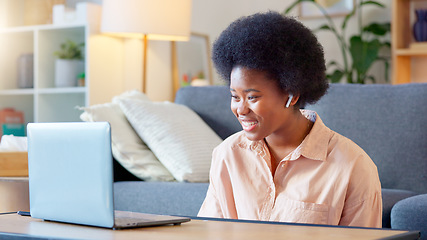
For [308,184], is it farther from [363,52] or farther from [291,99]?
[363,52]

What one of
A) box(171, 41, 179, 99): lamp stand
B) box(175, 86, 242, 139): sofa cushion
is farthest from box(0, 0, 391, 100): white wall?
box(175, 86, 242, 139): sofa cushion

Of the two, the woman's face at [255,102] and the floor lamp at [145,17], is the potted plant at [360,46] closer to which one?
the floor lamp at [145,17]

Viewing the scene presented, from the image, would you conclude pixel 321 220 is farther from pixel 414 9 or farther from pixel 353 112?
pixel 414 9

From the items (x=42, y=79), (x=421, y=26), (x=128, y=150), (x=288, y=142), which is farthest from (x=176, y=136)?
(x=421, y=26)

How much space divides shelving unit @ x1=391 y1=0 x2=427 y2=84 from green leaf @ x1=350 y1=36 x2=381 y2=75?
13 centimetres

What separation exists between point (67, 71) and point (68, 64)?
5 cm

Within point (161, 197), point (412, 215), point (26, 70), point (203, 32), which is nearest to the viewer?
point (412, 215)

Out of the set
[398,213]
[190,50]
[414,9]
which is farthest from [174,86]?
[398,213]

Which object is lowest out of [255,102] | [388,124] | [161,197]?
[161,197]

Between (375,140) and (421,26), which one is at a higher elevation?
(421,26)

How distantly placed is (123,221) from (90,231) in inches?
2.5

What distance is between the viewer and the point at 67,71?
4250mm

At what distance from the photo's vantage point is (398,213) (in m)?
1.87

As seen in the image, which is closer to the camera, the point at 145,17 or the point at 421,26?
the point at 145,17
